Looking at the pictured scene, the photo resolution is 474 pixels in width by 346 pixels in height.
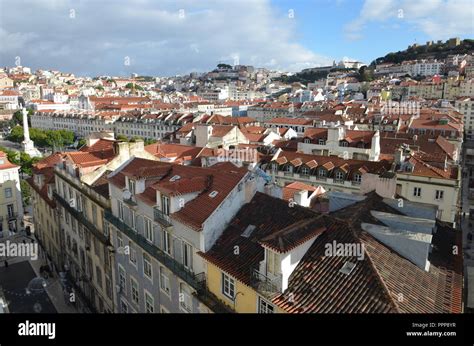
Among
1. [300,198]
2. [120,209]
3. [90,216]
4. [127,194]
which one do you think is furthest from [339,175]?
[90,216]

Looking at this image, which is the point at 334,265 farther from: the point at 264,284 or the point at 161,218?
the point at 161,218

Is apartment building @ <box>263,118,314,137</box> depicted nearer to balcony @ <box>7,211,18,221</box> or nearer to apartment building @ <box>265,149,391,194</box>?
apartment building @ <box>265,149,391,194</box>

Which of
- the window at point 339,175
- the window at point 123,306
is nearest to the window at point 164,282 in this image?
the window at point 123,306

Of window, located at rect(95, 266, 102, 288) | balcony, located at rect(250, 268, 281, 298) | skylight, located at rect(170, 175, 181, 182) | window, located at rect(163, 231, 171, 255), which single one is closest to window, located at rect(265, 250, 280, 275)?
balcony, located at rect(250, 268, 281, 298)
